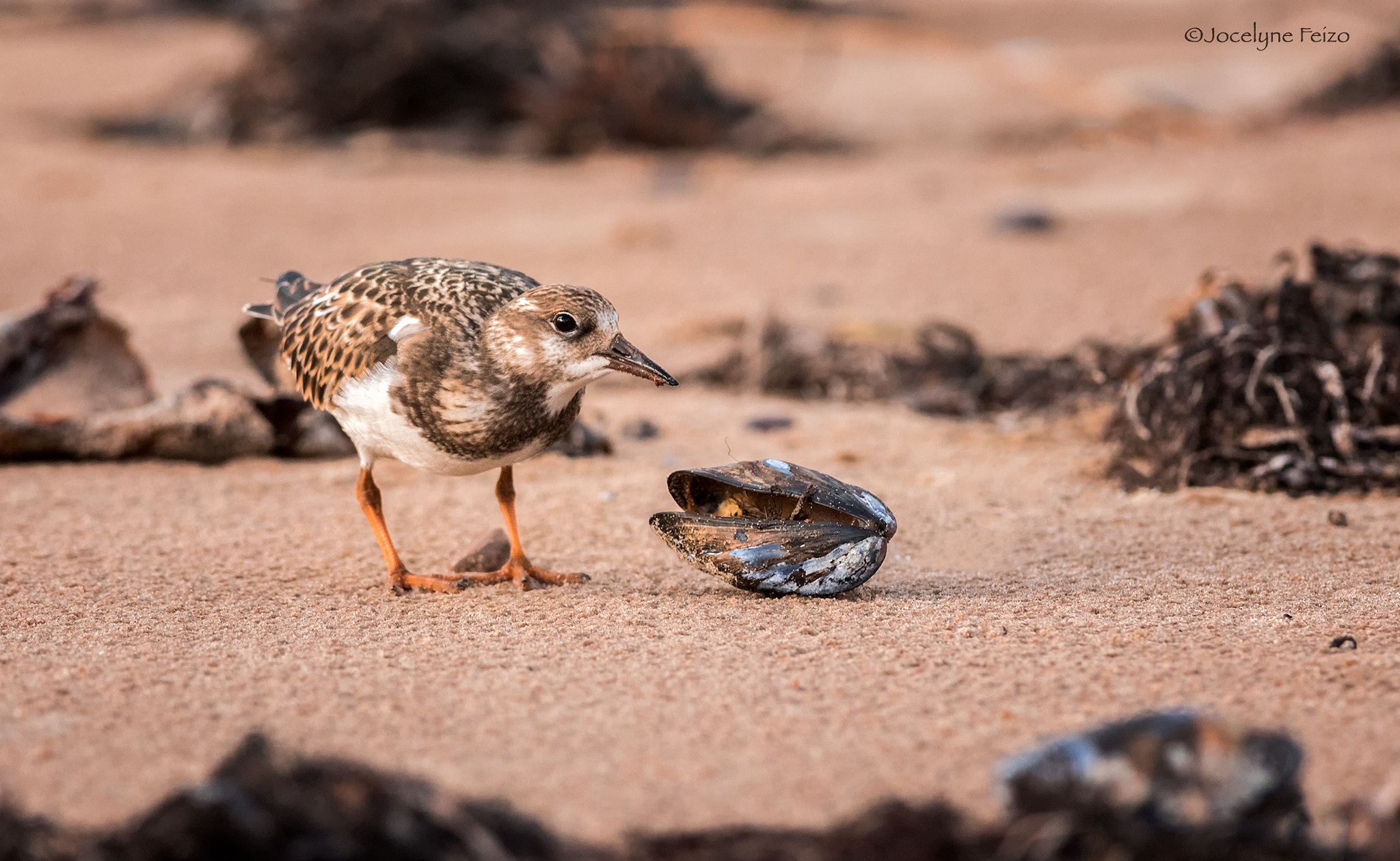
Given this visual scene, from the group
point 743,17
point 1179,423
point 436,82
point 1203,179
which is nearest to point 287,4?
point 436,82

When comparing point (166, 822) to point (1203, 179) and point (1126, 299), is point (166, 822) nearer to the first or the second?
point (1126, 299)

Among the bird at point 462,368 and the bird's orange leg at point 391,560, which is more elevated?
Result: the bird at point 462,368

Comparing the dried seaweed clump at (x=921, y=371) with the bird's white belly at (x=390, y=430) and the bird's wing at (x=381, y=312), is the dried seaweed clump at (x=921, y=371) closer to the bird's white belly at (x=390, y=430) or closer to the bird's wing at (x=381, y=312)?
the bird's wing at (x=381, y=312)

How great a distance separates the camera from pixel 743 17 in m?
13.5

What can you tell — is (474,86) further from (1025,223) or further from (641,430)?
(641,430)

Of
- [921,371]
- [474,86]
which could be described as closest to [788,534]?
[921,371]

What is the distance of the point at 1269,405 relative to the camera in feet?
14.7

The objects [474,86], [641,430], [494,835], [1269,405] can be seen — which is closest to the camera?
[494,835]

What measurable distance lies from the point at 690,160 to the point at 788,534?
7.55m

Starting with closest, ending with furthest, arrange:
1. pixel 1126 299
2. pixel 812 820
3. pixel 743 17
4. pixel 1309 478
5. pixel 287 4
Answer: pixel 812 820 < pixel 1309 478 < pixel 1126 299 < pixel 287 4 < pixel 743 17

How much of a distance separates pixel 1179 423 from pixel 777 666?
2.19 metres

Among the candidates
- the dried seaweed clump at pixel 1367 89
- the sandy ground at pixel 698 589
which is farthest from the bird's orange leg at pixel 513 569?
the dried seaweed clump at pixel 1367 89

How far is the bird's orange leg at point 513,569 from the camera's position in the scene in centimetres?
364

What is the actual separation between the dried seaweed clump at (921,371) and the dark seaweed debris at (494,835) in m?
3.27
